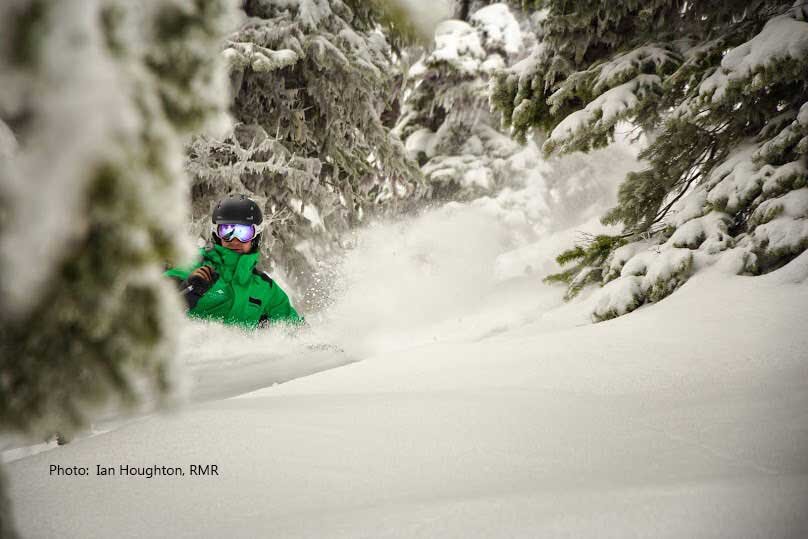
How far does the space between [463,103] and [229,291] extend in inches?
461

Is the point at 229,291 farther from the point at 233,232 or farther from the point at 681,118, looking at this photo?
the point at 681,118

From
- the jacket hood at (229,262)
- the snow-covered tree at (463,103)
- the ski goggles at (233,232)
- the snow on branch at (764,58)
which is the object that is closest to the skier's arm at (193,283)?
the jacket hood at (229,262)

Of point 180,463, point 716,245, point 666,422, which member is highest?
point 716,245

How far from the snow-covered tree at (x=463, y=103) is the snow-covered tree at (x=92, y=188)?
1365 cm

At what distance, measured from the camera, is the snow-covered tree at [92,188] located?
597 millimetres

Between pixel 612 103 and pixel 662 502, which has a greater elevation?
pixel 612 103

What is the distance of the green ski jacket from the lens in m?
4.48

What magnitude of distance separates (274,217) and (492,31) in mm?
10155

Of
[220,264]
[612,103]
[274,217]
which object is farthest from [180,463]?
[274,217]

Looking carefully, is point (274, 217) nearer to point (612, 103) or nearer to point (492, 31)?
point (612, 103)

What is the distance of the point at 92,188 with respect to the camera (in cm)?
63

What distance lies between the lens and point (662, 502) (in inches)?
48.2

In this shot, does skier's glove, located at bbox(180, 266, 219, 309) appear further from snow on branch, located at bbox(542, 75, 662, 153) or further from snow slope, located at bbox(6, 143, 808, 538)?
snow on branch, located at bbox(542, 75, 662, 153)

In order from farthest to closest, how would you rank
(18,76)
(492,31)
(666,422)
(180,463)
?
1. (492,31)
2. (666,422)
3. (180,463)
4. (18,76)
